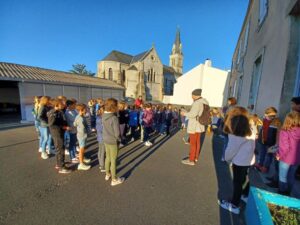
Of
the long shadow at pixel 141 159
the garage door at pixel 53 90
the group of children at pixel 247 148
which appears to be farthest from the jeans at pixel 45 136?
the garage door at pixel 53 90

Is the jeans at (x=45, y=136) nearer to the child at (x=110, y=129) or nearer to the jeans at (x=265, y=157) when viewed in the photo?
the child at (x=110, y=129)

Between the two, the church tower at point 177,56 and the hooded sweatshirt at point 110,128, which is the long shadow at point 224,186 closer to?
the hooded sweatshirt at point 110,128

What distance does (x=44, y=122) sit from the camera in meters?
4.20

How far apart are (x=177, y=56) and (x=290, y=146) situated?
6152cm

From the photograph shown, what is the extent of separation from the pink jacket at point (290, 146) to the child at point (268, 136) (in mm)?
1067

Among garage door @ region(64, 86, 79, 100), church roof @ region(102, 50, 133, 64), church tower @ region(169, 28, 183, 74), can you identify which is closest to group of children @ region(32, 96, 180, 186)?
garage door @ region(64, 86, 79, 100)

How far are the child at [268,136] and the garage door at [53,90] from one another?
1394 cm

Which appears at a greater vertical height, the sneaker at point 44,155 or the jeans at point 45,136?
the jeans at point 45,136

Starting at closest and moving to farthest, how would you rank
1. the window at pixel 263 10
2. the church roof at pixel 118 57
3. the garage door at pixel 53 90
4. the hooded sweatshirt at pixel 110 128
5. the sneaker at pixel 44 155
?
the hooded sweatshirt at pixel 110 128, the sneaker at pixel 44 155, the window at pixel 263 10, the garage door at pixel 53 90, the church roof at pixel 118 57

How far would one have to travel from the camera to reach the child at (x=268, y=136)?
353cm

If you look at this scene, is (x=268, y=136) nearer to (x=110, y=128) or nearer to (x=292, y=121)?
(x=292, y=121)

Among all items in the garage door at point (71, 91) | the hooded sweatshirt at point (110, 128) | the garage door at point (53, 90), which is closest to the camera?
the hooded sweatshirt at point (110, 128)

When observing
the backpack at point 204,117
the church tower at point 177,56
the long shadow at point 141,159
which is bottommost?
the long shadow at point 141,159

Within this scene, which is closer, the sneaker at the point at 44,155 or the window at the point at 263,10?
the sneaker at the point at 44,155
